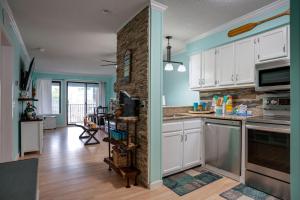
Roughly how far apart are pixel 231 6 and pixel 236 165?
2270mm

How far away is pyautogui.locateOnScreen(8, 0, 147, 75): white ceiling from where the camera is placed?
2.46m

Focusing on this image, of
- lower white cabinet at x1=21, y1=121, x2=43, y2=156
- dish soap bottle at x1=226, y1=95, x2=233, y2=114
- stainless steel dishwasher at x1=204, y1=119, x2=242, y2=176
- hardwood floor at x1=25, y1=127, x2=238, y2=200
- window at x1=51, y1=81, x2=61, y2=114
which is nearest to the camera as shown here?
hardwood floor at x1=25, y1=127, x2=238, y2=200

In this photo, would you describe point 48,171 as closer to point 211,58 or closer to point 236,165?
point 236,165

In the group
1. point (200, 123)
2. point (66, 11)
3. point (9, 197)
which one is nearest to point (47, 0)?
point (66, 11)

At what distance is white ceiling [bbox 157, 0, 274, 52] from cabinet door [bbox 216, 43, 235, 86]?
457 millimetres

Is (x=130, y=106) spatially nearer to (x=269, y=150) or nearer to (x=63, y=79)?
(x=269, y=150)

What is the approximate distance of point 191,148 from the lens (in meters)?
2.92

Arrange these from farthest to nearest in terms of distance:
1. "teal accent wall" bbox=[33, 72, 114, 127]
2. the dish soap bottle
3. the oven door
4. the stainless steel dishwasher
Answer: "teal accent wall" bbox=[33, 72, 114, 127] → the dish soap bottle → the stainless steel dishwasher → the oven door

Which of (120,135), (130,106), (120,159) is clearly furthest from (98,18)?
(120,159)

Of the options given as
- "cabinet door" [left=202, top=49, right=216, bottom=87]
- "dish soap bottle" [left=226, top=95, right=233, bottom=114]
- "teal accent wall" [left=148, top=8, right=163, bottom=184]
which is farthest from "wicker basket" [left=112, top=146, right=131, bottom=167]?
"cabinet door" [left=202, top=49, right=216, bottom=87]

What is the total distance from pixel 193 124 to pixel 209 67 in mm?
1222

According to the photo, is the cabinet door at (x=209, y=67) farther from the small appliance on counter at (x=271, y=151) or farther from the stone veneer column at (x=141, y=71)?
the stone veneer column at (x=141, y=71)

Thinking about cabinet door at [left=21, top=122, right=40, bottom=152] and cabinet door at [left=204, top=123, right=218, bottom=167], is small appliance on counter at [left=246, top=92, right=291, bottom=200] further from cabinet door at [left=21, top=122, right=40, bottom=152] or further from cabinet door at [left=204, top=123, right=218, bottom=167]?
cabinet door at [left=21, top=122, right=40, bottom=152]

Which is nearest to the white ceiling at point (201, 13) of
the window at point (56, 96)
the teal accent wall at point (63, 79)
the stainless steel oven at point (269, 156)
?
the stainless steel oven at point (269, 156)
